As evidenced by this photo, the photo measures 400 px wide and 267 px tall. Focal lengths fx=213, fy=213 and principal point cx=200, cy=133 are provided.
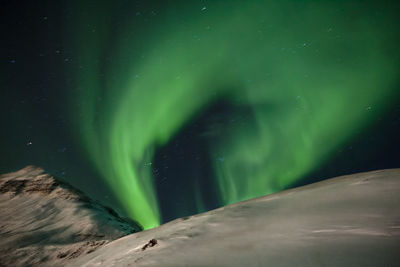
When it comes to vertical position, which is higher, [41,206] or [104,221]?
[41,206]

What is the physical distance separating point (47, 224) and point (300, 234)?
5.55 meters

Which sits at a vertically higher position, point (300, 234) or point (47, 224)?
point (47, 224)

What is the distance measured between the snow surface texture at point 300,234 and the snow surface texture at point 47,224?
6.66ft

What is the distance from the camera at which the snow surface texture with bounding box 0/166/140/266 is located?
393 centimetres

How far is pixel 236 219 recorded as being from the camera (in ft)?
8.64

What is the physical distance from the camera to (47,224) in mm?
4977

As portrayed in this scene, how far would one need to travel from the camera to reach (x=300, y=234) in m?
1.90

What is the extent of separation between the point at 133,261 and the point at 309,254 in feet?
5.36

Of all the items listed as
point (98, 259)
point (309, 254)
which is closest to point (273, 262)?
point (309, 254)

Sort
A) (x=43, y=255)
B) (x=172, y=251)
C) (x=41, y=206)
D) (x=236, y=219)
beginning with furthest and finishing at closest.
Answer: (x=41, y=206)
(x=43, y=255)
(x=236, y=219)
(x=172, y=251)

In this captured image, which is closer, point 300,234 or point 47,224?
point 300,234

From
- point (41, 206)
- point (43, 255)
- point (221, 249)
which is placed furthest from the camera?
point (41, 206)

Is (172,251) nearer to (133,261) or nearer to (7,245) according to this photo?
(133,261)

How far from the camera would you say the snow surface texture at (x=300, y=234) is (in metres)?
1.52
